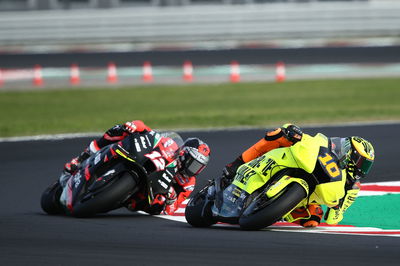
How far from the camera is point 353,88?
25.0m

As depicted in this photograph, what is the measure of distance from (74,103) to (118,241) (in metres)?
16.3

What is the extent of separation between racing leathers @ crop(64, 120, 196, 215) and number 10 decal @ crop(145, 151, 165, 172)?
29cm

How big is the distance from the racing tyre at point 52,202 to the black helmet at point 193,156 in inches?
55.4

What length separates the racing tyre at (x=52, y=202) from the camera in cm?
906

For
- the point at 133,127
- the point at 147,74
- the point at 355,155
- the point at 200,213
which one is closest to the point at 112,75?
the point at 147,74

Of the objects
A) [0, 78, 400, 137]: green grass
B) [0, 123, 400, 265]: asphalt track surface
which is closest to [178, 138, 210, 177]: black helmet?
[0, 123, 400, 265]: asphalt track surface

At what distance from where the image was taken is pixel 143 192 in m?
8.72

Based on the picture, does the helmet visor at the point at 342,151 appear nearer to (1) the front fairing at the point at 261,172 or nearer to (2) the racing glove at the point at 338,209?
(1) the front fairing at the point at 261,172

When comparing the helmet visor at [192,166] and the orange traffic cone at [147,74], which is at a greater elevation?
the helmet visor at [192,166]

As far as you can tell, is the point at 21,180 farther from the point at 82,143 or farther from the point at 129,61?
the point at 129,61

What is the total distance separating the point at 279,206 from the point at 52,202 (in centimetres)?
292

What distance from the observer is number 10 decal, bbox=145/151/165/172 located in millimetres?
8656

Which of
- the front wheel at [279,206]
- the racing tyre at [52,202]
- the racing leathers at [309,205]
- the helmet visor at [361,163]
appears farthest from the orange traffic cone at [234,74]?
the front wheel at [279,206]

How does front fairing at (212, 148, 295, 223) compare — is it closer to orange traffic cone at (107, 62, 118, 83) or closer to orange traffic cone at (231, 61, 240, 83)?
orange traffic cone at (231, 61, 240, 83)
